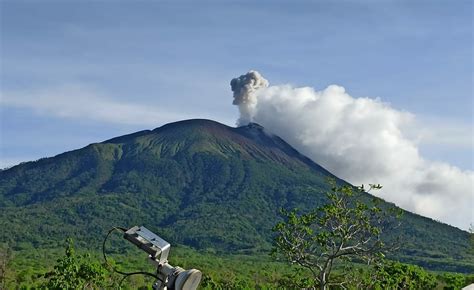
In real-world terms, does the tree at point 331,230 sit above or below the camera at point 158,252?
above

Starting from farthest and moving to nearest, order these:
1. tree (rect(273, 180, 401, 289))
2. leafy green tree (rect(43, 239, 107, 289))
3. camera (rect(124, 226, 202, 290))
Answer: leafy green tree (rect(43, 239, 107, 289)) → tree (rect(273, 180, 401, 289)) → camera (rect(124, 226, 202, 290))

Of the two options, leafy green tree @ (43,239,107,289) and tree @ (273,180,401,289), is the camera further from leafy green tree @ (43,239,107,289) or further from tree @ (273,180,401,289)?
leafy green tree @ (43,239,107,289)

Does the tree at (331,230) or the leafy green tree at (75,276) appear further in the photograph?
the leafy green tree at (75,276)

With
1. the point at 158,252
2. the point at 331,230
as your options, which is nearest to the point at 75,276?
the point at 331,230

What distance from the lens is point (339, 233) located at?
18.7m

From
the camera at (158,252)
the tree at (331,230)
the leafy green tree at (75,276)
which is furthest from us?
the leafy green tree at (75,276)

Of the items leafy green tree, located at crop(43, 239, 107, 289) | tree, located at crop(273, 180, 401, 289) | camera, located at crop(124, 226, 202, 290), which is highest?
tree, located at crop(273, 180, 401, 289)

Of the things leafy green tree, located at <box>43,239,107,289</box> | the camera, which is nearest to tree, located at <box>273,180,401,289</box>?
the camera

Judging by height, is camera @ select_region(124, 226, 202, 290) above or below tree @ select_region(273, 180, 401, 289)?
below

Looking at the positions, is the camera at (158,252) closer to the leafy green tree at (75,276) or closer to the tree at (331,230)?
the tree at (331,230)

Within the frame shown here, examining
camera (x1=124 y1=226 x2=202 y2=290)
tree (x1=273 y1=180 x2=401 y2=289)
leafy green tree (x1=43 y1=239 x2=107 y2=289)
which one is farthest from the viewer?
leafy green tree (x1=43 y1=239 x2=107 y2=289)

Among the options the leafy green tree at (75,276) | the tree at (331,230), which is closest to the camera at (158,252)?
the tree at (331,230)

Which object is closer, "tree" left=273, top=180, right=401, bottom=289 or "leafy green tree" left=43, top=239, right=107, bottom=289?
"tree" left=273, top=180, right=401, bottom=289

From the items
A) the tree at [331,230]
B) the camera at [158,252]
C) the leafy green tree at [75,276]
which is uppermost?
the tree at [331,230]
